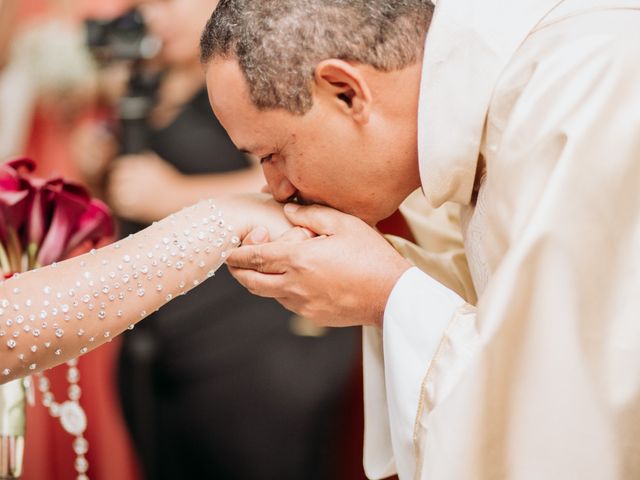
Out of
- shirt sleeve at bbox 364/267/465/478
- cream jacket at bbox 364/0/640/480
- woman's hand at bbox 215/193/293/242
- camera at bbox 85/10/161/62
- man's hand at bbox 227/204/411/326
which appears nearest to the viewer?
cream jacket at bbox 364/0/640/480

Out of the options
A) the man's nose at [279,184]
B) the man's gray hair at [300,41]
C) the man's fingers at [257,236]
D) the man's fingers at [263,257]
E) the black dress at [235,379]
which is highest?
the man's gray hair at [300,41]

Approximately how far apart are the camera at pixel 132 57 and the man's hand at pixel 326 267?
1.41 metres

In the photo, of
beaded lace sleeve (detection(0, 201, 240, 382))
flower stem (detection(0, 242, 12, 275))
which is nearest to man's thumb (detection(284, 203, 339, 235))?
beaded lace sleeve (detection(0, 201, 240, 382))

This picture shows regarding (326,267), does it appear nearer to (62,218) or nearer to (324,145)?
(324,145)

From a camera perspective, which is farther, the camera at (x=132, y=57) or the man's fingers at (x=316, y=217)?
the camera at (x=132, y=57)

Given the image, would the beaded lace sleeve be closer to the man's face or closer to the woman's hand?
the woman's hand

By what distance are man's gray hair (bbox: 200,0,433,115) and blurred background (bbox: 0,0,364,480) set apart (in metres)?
1.31

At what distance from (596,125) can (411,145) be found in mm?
340

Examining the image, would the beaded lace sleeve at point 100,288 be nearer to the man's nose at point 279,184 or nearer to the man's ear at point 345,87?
the man's nose at point 279,184

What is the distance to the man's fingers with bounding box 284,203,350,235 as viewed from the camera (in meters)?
1.44

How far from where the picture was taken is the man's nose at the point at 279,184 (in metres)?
1.50

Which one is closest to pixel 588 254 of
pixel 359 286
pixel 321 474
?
pixel 359 286

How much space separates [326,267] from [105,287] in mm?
320

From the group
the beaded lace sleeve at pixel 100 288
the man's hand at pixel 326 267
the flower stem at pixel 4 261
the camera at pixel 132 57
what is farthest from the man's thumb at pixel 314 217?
the camera at pixel 132 57
